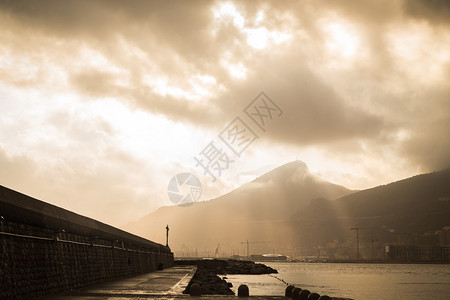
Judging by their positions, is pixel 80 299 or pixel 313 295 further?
pixel 313 295

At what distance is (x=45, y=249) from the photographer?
16719 millimetres

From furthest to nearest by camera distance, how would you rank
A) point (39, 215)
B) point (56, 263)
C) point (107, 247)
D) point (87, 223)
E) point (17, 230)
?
point (107, 247) < point (87, 223) < point (56, 263) < point (39, 215) < point (17, 230)

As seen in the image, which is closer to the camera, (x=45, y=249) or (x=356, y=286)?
(x=45, y=249)

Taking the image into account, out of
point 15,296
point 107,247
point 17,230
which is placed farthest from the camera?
point 107,247

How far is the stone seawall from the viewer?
→ 13.9 metres

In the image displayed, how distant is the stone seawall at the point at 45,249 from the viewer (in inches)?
547

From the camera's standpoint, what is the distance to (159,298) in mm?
17297

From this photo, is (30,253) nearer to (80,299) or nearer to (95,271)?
(80,299)

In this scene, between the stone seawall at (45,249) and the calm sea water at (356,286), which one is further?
the calm sea water at (356,286)

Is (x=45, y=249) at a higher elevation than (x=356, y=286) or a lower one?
higher

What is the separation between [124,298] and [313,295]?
6386 mm

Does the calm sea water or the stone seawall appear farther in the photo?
the calm sea water

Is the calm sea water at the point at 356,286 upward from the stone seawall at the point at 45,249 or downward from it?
downward

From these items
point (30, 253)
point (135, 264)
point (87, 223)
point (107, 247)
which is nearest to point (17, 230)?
point (30, 253)
